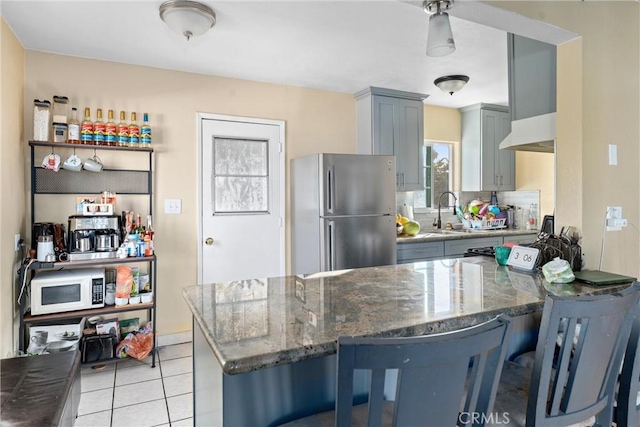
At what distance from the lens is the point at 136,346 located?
9.54ft

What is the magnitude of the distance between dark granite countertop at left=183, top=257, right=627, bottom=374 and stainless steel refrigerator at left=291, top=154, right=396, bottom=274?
1.35m

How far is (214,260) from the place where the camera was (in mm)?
3434

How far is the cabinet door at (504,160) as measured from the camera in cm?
461

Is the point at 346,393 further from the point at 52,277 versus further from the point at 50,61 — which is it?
the point at 50,61

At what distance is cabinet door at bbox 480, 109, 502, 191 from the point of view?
4.54 m

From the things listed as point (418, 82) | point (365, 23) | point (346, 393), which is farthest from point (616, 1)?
point (346, 393)

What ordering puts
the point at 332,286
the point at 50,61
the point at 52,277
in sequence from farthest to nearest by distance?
the point at 50,61
the point at 52,277
the point at 332,286

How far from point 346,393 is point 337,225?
100 inches

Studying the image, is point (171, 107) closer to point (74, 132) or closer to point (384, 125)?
point (74, 132)

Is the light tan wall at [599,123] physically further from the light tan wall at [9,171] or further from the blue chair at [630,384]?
the light tan wall at [9,171]

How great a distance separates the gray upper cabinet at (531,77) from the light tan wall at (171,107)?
198 cm

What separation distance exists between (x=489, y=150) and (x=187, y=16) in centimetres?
369

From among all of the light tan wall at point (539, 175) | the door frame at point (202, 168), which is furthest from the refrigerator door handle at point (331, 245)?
the light tan wall at point (539, 175)

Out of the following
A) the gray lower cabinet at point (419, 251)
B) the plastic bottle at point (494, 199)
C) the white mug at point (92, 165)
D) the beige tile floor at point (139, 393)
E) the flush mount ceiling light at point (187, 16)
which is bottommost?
the beige tile floor at point (139, 393)
